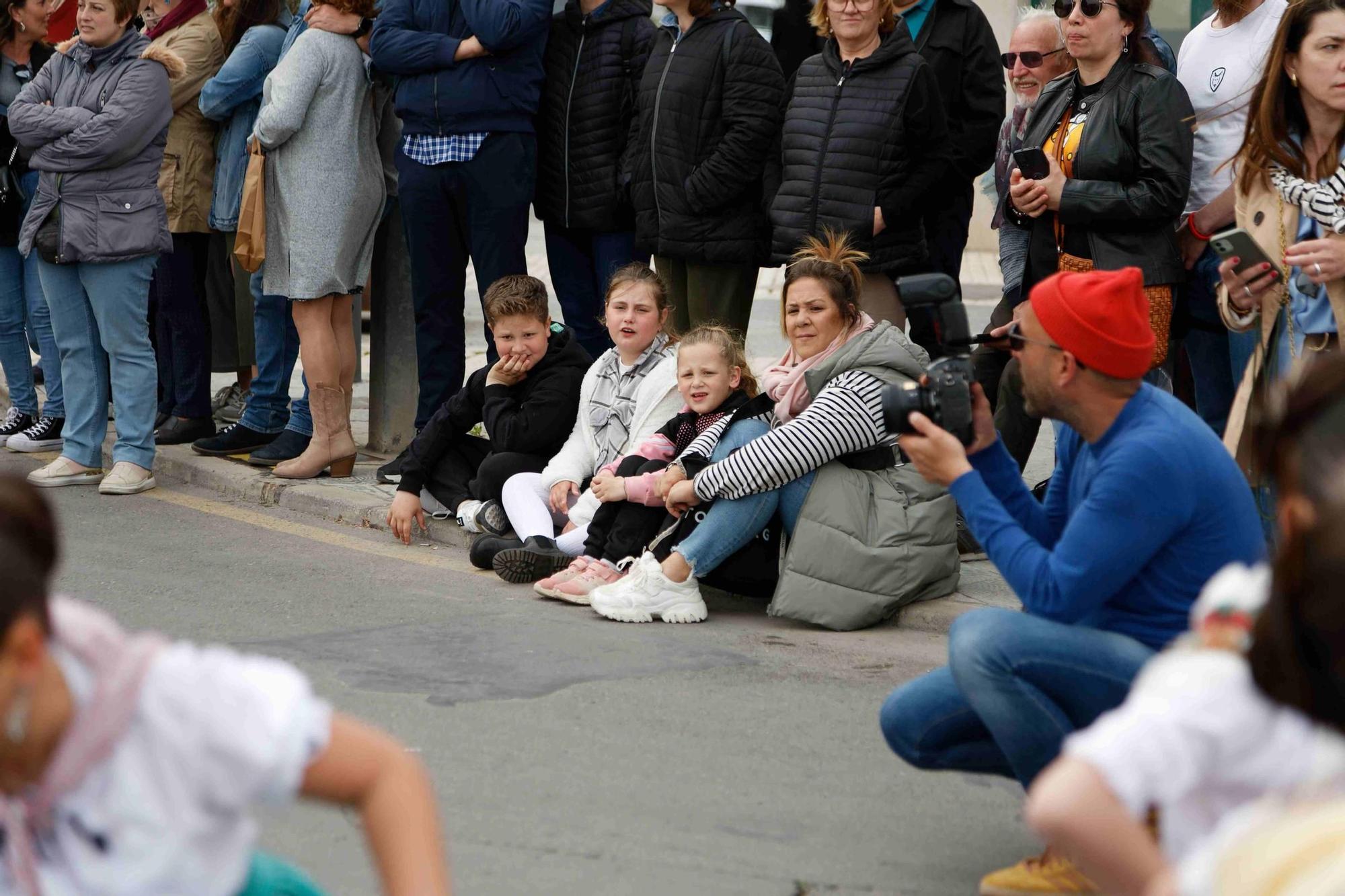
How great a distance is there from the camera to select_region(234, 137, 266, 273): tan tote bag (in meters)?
7.92

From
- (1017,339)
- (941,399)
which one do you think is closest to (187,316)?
(941,399)

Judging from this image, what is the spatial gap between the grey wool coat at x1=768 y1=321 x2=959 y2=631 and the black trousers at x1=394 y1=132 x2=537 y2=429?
229 centimetres

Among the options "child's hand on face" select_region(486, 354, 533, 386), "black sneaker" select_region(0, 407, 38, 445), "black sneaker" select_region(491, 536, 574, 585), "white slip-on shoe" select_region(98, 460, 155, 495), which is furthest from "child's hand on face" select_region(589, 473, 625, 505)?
"black sneaker" select_region(0, 407, 38, 445)

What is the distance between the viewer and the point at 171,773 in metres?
2.09

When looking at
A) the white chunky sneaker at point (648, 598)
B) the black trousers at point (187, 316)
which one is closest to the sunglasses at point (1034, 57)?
the white chunky sneaker at point (648, 598)

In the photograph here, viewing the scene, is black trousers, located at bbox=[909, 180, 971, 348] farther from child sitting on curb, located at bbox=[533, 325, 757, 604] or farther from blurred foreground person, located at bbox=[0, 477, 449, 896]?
blurred foreground person, located at bbox=[0, 477, 449, 896]

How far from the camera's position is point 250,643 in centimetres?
550

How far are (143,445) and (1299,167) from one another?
525 centimetres

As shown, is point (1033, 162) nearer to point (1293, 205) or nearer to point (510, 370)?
point (1293, 205)

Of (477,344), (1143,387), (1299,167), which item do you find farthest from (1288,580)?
(477,344)

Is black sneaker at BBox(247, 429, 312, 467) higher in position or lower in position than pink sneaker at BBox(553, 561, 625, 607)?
lower

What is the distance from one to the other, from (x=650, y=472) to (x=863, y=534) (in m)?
0.88

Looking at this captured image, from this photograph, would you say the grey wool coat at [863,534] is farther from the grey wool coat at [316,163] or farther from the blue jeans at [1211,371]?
the grey wool coat at [316,163]

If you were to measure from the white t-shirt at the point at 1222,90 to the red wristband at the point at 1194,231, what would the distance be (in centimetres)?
10
